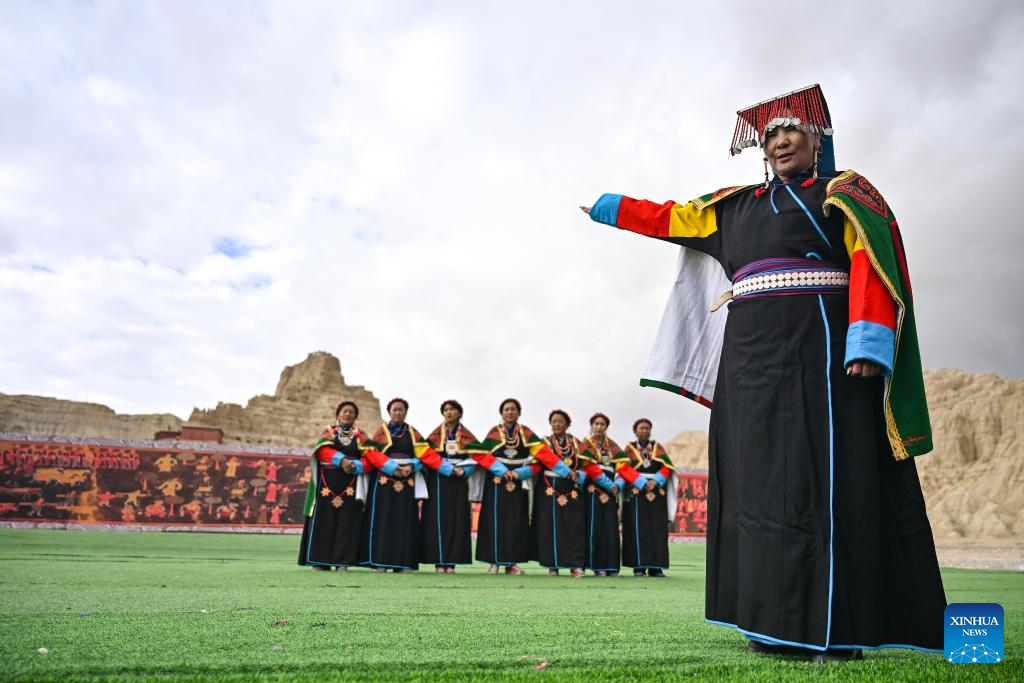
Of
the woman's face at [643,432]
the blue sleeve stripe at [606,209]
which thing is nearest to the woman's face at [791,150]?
the blue sleeve stripe at [606,209]

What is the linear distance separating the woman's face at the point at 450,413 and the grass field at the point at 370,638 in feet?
12.9

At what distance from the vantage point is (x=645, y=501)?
31.3ft

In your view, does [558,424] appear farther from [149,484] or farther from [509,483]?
[149,484]

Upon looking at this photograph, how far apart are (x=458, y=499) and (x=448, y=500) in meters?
0.12

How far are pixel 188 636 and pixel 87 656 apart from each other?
42cm

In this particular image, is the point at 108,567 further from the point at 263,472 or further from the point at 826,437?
the point at 263,472

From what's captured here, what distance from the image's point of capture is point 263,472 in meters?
18.1

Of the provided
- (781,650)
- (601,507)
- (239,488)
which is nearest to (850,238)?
(781,650)

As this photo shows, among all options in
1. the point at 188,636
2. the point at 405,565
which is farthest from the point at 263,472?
the point at 188,636

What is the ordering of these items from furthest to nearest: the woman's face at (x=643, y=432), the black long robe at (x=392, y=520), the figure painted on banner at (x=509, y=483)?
the woman's face at (x=643, y=432) → the figure painted on banner at (x=509, y=483) → the black long robe at (x=392, y=520)

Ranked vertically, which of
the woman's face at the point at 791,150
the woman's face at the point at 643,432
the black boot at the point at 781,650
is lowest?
the black boot at the point at 781,650

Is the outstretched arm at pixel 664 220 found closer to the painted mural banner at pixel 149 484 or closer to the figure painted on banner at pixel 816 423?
the figure painted on banner at pixel 816 423

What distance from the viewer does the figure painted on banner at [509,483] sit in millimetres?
8531

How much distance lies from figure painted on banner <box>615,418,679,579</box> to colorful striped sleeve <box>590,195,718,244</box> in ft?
21.6
